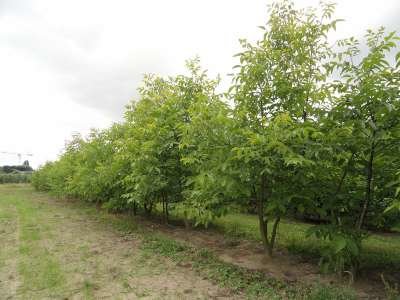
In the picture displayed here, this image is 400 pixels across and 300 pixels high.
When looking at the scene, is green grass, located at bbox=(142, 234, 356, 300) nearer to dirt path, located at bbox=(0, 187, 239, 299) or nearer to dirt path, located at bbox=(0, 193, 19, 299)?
dirt path, located at bbox=(0, 187, 239, 299)

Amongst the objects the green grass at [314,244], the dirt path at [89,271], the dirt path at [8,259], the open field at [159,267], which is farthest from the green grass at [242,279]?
the dirt path at [8,259]

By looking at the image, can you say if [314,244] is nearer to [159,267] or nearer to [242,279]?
[242,279]

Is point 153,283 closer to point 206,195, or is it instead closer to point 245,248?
point 206,195

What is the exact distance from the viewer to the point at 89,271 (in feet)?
A: 13.4

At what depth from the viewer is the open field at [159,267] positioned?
3.35 meters

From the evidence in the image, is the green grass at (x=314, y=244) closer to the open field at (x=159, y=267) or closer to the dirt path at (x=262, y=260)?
the open field at (x=159, y=267)

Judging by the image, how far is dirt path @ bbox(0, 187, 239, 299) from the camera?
3.34 meters

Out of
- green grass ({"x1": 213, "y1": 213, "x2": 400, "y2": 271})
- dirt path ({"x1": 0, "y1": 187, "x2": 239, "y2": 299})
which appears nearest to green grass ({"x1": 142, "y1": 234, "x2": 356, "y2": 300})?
dirt path ({"x1": 0, "y1": 187, "x2": 239, "y2": 299})

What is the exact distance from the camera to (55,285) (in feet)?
11.5

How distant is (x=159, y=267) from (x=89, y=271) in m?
1.01

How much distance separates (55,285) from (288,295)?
287cm

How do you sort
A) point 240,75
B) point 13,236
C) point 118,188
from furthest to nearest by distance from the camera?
point 118,188 < point 13,236 < point 240,75

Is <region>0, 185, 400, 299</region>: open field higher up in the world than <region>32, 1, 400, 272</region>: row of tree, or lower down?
lower down

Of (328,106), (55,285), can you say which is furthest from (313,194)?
(55,285)
